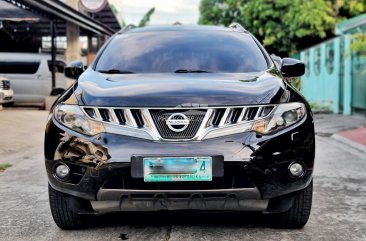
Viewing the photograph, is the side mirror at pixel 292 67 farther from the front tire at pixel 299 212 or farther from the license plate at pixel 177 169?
the license plate at pixel 177 169

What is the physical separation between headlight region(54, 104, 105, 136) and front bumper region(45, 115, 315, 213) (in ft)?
0.15

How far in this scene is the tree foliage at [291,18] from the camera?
85.4 ft

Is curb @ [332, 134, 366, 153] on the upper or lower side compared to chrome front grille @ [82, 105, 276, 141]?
lower

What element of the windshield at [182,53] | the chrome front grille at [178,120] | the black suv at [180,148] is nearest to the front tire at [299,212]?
the black suv at [180,148]

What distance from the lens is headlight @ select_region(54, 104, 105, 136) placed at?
151 inches

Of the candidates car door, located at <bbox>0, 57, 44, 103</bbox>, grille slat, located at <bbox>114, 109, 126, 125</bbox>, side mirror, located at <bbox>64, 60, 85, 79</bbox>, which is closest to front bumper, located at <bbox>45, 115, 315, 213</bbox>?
grille slat, located at <bbox>114, 109, 126, 125</bbox>

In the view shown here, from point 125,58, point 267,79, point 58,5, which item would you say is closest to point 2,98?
point 58,5

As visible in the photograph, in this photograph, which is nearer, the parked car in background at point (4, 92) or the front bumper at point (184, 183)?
the front bumper at point (184, 183)

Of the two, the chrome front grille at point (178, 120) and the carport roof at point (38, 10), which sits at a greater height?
the carport roof at point (38, 10)

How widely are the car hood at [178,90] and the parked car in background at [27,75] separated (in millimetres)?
15967

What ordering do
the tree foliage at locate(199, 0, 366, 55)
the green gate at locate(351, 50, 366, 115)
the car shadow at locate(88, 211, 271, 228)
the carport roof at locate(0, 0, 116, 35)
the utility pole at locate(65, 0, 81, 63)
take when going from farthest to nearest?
the tree foliage at locate(199, 0, 366, 55) < the utility pole at locate(65, 0, 81, 63) < the green gate at locate(351, 50, 366, 115) < the carport roof at locate(0, 0, 116, 35) < the car shadow at locate(88, 211, 271, 228)

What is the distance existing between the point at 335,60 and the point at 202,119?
591 inches

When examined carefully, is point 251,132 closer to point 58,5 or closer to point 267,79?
point 267,79

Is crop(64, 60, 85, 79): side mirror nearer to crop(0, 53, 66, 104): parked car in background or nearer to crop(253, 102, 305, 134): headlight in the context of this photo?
crop(253, 102, 305, 134): headlight
